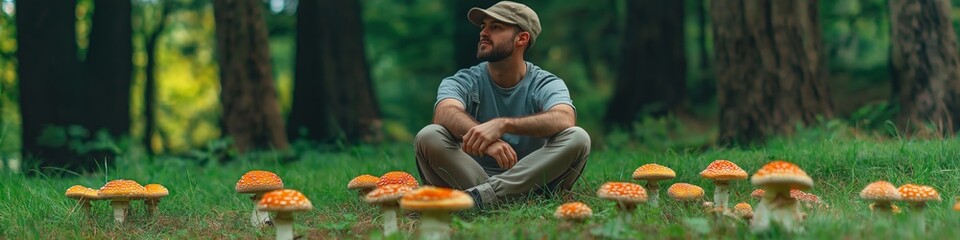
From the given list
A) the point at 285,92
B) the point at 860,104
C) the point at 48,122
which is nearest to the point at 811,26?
the point at 860,104

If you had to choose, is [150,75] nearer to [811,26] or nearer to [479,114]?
[811,26]

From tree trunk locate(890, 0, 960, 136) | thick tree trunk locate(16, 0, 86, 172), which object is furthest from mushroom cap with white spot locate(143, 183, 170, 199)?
tree trunk locate(890, 0, 960, 136)

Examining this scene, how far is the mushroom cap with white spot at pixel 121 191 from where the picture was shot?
6145 mm

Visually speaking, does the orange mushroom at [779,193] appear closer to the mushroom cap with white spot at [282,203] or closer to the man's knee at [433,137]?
the man's knee at [433,137]

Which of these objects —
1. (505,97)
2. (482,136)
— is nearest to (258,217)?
(482,136)

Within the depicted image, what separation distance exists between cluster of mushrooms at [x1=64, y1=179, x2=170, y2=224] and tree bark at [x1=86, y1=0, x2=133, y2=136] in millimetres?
7448

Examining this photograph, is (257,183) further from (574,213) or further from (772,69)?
(772,69)

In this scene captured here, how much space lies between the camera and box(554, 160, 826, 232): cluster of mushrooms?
487cm

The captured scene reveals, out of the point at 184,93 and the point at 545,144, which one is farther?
the point at 184,93

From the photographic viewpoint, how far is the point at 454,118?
6281mm

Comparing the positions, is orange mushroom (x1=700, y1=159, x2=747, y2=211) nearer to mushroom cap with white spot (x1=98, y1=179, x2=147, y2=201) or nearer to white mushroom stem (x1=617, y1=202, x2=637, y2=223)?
white mushroom stem (x1=617, y1=202, x2=637, y2=223)

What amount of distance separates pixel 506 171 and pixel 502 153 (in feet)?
1.59

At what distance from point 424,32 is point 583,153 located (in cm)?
1344

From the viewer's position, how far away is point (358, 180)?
21.7 ft
